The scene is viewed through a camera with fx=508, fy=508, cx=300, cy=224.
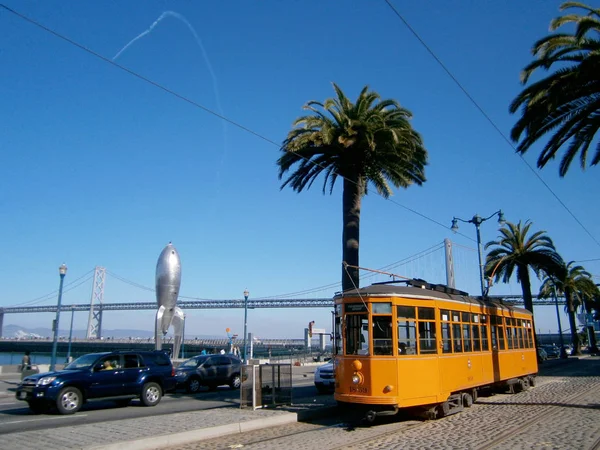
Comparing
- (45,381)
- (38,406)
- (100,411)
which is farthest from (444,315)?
(38,406)

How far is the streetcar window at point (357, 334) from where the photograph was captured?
40.0 feet

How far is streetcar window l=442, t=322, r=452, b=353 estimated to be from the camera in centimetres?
1306

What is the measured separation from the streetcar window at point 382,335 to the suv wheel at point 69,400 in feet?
28.1

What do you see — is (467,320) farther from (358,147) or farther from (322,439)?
(358,147)

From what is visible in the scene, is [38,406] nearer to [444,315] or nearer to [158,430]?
[158,430]

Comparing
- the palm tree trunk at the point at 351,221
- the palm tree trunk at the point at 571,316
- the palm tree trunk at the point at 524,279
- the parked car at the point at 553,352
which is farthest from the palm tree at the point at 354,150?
the parked car at the point at 553,352

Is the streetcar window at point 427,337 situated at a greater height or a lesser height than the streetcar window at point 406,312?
lesser

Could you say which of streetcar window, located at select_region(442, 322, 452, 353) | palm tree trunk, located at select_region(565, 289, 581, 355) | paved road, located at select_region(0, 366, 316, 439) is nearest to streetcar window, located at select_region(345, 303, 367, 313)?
streetcar window, located at select_region(442, 322, 452, 353)

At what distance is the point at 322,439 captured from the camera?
33.3 ft

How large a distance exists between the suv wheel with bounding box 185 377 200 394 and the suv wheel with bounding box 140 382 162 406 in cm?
443

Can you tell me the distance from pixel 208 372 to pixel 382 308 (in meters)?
11.9

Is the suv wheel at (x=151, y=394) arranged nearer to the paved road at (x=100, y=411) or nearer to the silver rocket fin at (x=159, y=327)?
the paved road at (x=100, y=411)

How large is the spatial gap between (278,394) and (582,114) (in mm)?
13019

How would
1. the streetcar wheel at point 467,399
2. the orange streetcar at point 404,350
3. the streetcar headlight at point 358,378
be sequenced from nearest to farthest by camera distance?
the orange streetcar at point 404,350
the streetcar headlight at point 358,378
the streetcar wheel at point 467,399
